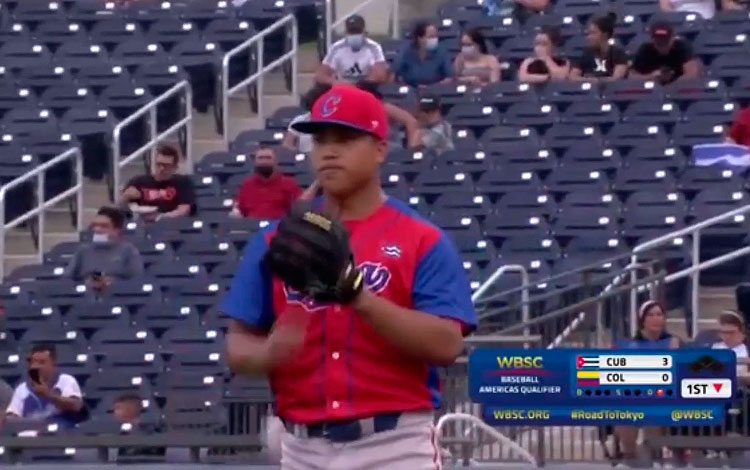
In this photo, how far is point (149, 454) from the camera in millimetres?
9672

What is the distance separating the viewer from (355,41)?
15.9 metres

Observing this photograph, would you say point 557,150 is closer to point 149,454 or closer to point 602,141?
point 602,141

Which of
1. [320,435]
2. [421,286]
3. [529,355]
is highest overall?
[421,286]

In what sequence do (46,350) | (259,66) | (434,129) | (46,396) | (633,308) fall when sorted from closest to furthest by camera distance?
(633,308), (46,396), (46,350), (434,129), (259,66)

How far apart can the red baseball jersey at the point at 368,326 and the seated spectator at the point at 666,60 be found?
35.3ft

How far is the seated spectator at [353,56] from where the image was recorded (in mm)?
15789

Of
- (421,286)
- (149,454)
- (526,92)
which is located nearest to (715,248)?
(526,92)

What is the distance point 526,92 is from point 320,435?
10.9m

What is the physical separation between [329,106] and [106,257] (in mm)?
9642

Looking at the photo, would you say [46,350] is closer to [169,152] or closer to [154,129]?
[169,152]

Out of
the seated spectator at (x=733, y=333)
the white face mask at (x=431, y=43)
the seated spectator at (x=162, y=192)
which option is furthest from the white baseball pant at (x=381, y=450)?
the white face mask at (x=431, y=43)

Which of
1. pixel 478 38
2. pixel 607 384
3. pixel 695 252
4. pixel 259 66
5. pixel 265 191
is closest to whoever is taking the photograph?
pixel 607 384

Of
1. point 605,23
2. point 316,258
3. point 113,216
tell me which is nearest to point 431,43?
point 605,23

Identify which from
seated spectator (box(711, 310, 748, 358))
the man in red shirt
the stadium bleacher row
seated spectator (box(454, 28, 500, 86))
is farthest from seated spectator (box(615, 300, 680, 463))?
seated spectator (box(454, 28, 500, 86))
